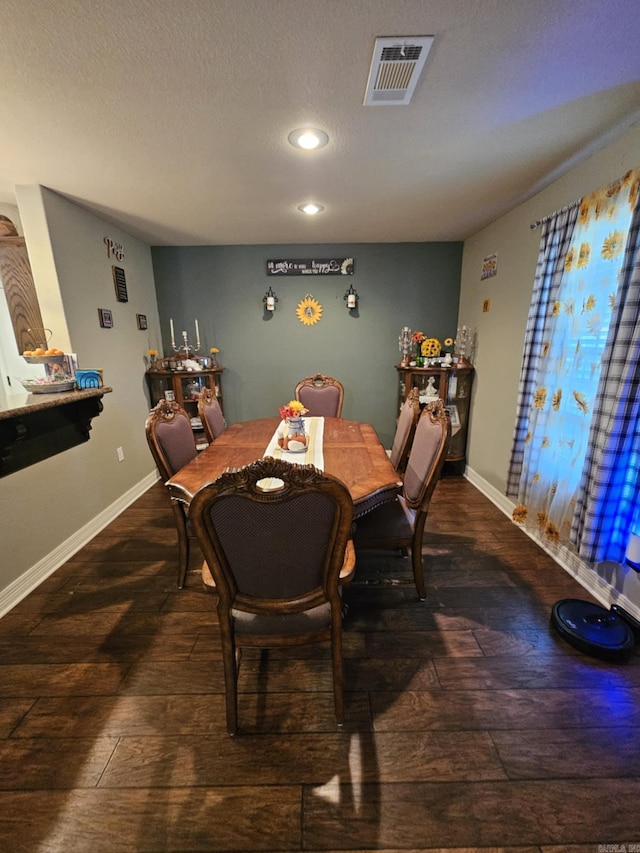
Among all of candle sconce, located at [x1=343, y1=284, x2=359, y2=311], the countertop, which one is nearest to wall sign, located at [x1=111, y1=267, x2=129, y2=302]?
the countertop

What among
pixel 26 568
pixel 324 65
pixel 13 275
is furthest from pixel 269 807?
pixel 13 275

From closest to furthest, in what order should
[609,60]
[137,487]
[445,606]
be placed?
1. [609,60]
2. [445,606]
3. [137,487]

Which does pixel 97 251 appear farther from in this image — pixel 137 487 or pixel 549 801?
pixel 549 801

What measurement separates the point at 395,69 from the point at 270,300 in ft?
8.34

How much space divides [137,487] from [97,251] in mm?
2083

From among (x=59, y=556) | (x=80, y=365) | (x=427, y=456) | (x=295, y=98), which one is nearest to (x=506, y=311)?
(x=427, y=456)

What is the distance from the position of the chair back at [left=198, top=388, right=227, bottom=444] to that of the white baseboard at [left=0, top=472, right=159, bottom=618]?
45.6 inches

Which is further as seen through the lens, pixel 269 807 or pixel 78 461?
pixel 78 461

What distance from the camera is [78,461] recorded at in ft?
7.99

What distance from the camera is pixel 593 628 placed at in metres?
1.57

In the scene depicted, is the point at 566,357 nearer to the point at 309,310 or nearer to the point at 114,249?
the point at 309,310

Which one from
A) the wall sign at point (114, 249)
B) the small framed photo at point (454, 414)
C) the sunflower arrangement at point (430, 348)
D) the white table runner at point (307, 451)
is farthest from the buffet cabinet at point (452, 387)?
the wall sign at point (114, 249)

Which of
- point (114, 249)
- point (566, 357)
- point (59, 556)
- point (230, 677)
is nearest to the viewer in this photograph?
point (230, 677)

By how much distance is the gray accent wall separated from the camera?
11.8 feet
